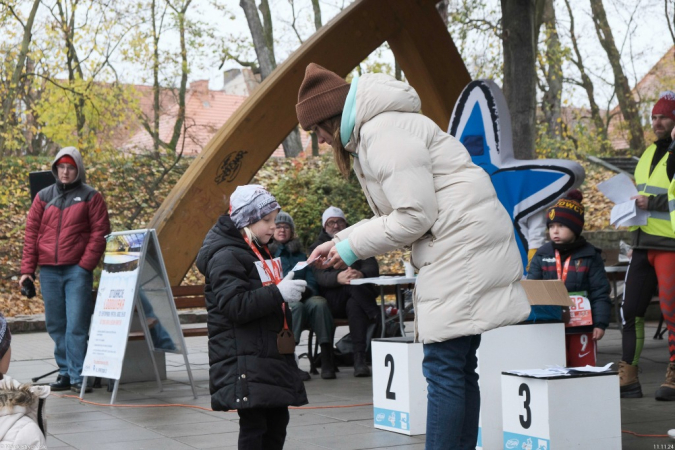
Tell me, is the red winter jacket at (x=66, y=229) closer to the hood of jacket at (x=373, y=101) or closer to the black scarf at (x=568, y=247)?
the black scarf at (x=568, y=247)

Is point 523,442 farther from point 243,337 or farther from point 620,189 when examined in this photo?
point 620,189

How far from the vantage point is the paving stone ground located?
5320mm

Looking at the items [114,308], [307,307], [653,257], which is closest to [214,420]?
[114,308]

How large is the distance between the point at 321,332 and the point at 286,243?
1.01 metres

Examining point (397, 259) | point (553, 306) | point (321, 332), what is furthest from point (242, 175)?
point (397, 259)

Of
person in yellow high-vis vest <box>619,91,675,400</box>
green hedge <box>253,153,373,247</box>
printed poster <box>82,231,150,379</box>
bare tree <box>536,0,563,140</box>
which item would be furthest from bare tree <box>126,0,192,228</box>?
person in yellow high-vis vest <box>619,91,675,400</box>

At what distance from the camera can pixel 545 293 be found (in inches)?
205

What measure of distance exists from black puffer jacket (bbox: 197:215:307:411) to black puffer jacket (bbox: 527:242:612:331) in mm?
3037

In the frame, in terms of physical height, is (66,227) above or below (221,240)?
above

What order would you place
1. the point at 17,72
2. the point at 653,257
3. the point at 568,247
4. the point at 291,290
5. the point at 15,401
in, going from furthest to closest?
1. the point at 17,72
2. the point at 568,247
3. the point at 653,257
4. the point at 291,290
5. the point at 15,401

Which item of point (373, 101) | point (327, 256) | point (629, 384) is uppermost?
point (373, 101)

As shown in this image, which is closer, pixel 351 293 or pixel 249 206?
pixel 249 206

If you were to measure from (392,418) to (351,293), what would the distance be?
124 inches

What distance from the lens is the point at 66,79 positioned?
19.9 m
